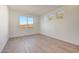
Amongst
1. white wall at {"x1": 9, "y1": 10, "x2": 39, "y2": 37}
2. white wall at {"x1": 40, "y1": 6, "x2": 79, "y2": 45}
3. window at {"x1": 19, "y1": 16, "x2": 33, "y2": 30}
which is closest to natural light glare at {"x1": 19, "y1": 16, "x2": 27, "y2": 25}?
window at {"x1": 19, "y1": 16, "x2": 33, "y2": 30}

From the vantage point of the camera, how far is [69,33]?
3924 millimetres

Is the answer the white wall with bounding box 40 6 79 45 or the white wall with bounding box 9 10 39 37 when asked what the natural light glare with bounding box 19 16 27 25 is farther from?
the white wall with bounding box 40 6 79 45

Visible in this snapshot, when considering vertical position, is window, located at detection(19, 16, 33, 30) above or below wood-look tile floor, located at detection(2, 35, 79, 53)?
above

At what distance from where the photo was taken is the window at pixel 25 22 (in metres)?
6.55

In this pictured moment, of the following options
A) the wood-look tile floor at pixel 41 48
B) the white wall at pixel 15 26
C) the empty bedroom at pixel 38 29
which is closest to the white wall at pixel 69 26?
the empty bedroom at pixel 38 29

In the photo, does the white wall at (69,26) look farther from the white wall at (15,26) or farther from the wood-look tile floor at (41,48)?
the white wall at (15,26)

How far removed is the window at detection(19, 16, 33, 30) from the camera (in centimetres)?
655

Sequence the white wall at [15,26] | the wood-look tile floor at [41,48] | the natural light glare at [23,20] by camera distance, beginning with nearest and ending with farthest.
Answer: the wood-look tile floor at [41,48]
the white wall at [15,26]
the natural light glare at [23,20]

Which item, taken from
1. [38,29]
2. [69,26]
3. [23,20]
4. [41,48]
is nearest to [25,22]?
[23,20]

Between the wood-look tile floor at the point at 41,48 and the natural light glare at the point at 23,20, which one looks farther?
the natural light glare at the point at 23,20

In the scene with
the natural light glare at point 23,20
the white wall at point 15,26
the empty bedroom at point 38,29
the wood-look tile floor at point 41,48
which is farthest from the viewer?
the natural light glare at point 23,20
